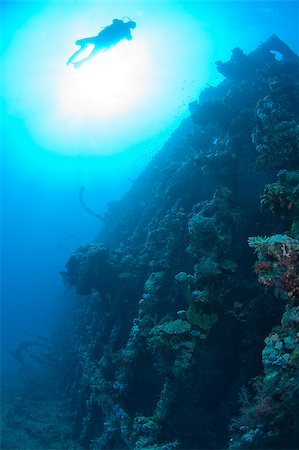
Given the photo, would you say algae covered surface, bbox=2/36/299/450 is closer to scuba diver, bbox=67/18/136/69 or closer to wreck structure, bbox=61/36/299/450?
wreck structure, bbox=61/36/299/450

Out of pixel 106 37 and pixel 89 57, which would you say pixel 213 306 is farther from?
pixel 106 37

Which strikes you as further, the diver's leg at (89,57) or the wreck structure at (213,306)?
the diver's leg at (89,57)

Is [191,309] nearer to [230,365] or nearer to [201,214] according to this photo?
[230,365]

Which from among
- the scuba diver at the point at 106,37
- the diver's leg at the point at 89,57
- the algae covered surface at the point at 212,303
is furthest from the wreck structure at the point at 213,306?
the diver's leg at the point at 89,57

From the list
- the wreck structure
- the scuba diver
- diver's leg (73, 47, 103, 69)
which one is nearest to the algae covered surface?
the wreck structure

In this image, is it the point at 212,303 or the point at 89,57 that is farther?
the point at 89,57

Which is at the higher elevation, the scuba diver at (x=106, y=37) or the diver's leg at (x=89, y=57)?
the scuba diver at (x=106, y=37)

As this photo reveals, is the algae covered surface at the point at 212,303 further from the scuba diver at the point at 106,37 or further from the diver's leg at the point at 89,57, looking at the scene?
the diver's leg at the point at 89,57

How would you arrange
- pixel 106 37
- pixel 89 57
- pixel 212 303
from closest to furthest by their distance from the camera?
pixel 212 303, pixel 89 57, pixel 106 37

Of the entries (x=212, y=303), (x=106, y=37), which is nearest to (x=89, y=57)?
(x=106, y=37)

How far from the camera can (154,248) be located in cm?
1041

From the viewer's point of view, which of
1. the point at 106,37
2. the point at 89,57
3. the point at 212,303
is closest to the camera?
the point at 212,303

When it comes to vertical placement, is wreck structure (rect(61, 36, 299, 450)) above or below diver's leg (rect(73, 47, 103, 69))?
below

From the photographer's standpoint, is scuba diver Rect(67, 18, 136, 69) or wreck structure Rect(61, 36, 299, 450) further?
scuba diver Rect(67, 18, 136, 69)
